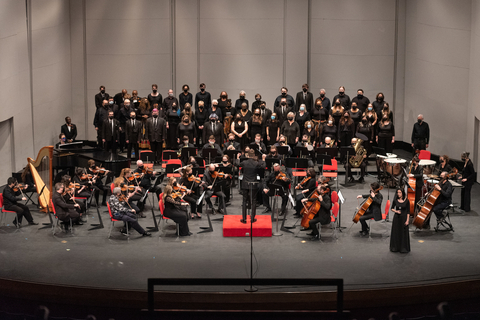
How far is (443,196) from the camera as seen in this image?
11.5m

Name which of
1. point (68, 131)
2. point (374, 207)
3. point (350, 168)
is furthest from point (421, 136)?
point (68, 131)

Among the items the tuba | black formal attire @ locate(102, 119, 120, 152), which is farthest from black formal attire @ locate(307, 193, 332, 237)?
black formal attire @ locate(102, 119, 120, 152)

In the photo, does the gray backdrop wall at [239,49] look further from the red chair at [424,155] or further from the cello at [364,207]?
the cello at [364,207]

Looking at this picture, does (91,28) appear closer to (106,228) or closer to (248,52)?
Result: (248,52)

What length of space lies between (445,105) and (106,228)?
1024 cm

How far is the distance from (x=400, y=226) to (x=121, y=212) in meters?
4.90

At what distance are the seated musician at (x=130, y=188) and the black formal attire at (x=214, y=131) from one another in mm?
3902

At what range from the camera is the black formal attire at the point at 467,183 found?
12.3 m

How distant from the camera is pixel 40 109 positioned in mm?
16969

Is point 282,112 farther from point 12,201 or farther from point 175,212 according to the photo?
point 12,201

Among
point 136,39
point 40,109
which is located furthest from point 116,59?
point 40,109

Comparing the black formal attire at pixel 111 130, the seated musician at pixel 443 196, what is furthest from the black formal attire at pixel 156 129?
the seated musician at pixel 443 196

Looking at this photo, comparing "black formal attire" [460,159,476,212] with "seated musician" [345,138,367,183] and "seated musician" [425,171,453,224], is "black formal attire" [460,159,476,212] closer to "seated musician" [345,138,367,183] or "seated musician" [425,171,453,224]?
"seated musician" [425,171,453,224]

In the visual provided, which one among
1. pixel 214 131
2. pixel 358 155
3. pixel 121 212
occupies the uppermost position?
pixel 214 131
